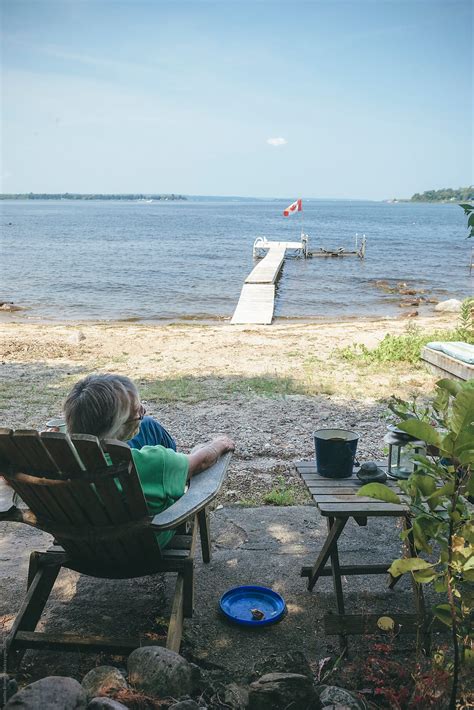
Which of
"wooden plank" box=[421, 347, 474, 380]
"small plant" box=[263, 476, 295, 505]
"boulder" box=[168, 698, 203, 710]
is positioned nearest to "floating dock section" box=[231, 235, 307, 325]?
"wooden plank" box=[421, 347, 474, 380]

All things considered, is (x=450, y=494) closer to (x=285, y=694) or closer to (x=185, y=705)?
(x=285, y=694)

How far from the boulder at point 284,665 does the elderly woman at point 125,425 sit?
69cm

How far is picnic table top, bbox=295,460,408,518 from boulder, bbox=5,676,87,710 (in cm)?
130

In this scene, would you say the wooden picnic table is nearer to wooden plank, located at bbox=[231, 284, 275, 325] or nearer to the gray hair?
the gray hair

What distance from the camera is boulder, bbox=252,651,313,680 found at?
2.49m

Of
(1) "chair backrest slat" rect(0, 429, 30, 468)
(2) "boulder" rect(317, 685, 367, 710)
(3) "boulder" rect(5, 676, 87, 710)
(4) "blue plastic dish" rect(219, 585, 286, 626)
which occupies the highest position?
(1) "chair backrest slat" rect(0, 429, 30, 468)

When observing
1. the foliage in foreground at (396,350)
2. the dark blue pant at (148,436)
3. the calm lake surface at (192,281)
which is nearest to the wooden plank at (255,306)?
the calm lake surface at (192,281)

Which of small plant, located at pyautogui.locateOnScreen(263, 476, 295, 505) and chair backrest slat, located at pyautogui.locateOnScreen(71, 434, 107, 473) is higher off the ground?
chair backrest slat, located at pyautogui.locateOnScreen(71, 434, 107, 473)

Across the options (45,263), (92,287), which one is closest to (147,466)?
(92,287)

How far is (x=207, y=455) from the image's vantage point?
3178mm

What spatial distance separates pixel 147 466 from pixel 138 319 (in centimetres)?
1502

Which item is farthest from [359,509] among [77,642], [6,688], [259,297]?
[259,297]

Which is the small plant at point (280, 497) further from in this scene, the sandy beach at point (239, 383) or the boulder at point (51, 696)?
the boulder at point (51, 696)

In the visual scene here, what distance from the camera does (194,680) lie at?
244 cm
